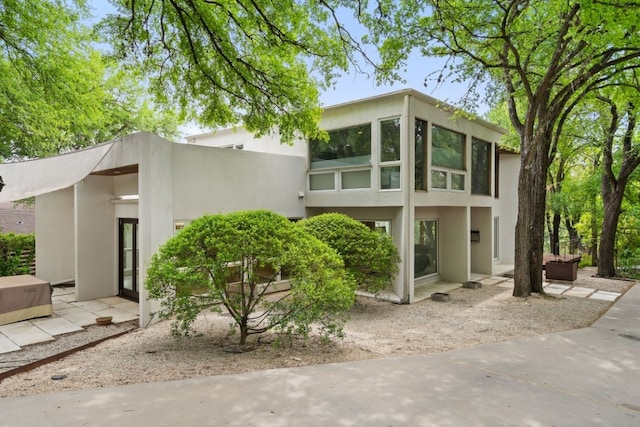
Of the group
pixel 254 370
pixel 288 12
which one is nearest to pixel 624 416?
pixel 254 370

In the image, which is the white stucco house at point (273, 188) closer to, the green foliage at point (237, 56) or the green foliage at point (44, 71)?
the green foliage at point (237, 56)

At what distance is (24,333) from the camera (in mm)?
7172

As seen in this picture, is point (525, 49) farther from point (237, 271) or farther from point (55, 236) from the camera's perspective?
point (55, 236)

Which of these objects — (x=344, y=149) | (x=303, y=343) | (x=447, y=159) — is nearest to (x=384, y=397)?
(x=303, y=343)

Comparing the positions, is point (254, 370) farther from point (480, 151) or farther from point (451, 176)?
point (480, 151)

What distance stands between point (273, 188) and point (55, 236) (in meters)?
7.13

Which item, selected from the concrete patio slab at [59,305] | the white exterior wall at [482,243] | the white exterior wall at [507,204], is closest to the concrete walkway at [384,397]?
the concrete patio slab at [59,305]

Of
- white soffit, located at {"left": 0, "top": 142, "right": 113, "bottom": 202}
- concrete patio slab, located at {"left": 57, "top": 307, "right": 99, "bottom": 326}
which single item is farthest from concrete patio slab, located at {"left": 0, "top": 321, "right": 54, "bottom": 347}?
white soffit, located at {"left": 0, "top": 142, "right": 113, "bottom": 202}

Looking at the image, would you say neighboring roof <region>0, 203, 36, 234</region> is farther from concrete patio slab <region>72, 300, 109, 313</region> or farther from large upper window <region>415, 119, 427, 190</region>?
large upper window <region>415, 119, 427, 190</region>

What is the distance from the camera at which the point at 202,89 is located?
26.0ft

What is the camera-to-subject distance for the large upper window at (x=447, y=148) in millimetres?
10703

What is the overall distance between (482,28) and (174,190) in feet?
27.7

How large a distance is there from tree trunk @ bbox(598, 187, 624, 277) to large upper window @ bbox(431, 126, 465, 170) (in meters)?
6.11

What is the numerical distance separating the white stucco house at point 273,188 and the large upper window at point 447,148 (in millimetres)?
52
